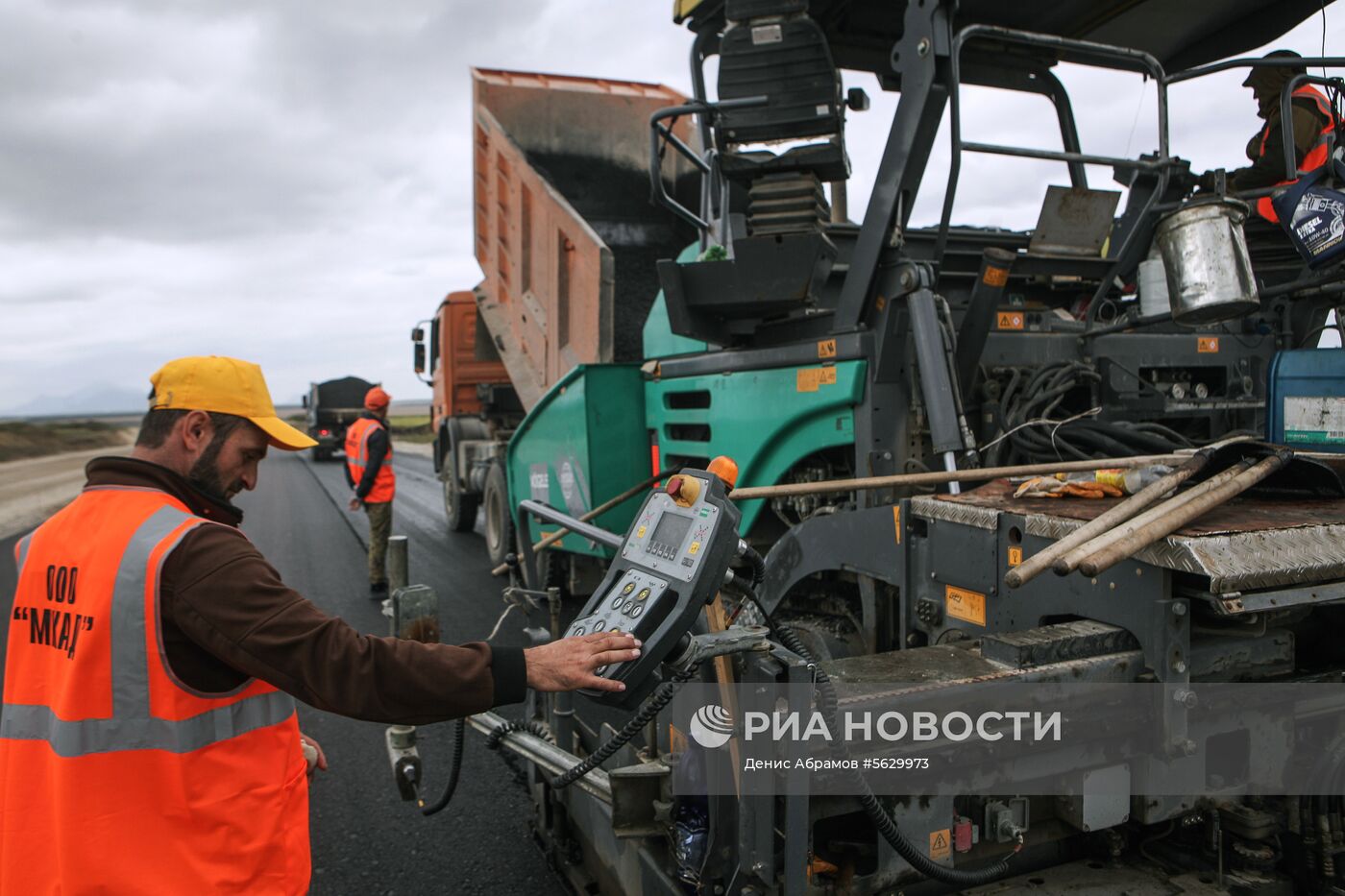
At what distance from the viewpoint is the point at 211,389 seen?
5.69 feet

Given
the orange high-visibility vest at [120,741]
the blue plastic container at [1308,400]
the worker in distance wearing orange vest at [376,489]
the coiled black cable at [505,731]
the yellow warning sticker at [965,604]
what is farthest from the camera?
the worker in distance wearing orange vest at [376,489]

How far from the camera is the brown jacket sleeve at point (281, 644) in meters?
1.47

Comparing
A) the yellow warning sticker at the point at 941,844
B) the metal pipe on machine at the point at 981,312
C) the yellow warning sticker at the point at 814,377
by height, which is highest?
the metal pipe on machine at the point at 981,312

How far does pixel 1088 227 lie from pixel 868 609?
2233mm

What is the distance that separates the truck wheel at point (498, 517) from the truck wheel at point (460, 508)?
1833 millimetres

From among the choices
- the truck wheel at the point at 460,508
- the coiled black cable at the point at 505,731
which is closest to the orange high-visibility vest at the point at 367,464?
the truck wheel at the point at 460,508

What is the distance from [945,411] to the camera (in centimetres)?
314

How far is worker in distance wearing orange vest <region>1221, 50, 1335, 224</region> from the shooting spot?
12.1 feet

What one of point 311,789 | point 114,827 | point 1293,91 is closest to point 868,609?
point 114,827

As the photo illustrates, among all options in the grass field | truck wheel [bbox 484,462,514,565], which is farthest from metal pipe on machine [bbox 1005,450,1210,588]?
the grass field

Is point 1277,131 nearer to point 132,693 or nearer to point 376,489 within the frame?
point 132,693

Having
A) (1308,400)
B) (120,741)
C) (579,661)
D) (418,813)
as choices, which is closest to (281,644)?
(120,741)

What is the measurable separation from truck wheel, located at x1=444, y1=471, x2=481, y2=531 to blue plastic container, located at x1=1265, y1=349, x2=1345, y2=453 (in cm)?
846

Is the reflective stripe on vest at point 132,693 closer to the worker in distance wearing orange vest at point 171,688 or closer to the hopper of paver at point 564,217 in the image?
the worker in distance wearing orange vest at point 171,688
